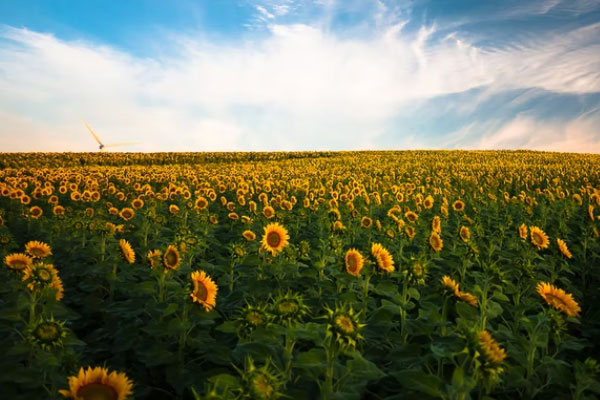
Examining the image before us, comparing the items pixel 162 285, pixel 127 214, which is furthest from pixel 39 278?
pixel 127 214

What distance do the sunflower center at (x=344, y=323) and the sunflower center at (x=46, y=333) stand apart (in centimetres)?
176

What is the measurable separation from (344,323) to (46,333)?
6.00ft

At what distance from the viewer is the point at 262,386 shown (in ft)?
4.78

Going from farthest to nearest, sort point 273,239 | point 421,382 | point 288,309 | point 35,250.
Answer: point 273,239 < point 35,250 < point 288,309 < point 421,382

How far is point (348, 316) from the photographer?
1.91m

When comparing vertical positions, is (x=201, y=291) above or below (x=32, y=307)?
above

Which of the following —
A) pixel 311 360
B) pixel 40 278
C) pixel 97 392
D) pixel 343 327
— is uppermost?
pixel 343 327

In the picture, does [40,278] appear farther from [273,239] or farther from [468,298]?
[468,298]

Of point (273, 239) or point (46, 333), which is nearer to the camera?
point (46, 333)

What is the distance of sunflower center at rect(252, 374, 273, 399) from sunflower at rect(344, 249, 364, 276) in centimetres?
187

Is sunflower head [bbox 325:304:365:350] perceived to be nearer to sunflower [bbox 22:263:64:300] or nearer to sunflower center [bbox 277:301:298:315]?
sunflower center [bbox 277:301:298:315]

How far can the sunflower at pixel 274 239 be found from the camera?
4.08 metres

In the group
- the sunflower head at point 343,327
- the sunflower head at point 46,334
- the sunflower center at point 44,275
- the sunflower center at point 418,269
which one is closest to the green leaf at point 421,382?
the sunflower head at point 343,327

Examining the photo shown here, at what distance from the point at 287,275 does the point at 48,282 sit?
2324 mm
